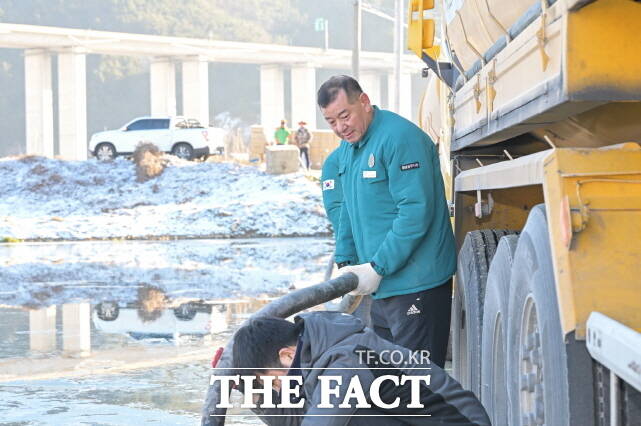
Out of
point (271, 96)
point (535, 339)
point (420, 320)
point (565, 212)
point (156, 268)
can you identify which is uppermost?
point (271, 96)

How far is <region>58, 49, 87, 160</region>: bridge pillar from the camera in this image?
65.4 m

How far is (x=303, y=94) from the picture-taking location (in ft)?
254

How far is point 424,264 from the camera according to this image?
19.2 feet

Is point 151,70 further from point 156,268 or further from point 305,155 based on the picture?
point 156,268

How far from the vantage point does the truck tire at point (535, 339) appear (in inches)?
137

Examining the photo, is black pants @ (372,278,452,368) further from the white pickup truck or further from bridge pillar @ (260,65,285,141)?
bridge pillar @ (260,65,285,141)

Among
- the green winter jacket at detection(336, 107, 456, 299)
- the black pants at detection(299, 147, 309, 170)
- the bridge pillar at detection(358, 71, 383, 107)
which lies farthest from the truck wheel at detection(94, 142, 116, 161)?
the bridge pillar at detection(358, 71, 383, 107)

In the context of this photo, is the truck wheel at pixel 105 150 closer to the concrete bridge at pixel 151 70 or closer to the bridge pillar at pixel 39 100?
the concrete bridge at pixel 151 70

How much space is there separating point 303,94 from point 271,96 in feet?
6.95

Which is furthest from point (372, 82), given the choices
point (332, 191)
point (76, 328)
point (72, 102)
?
point (332, 191)

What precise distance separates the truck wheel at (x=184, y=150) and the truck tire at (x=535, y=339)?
130 ft

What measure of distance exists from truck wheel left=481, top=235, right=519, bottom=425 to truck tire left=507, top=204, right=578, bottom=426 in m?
0.23

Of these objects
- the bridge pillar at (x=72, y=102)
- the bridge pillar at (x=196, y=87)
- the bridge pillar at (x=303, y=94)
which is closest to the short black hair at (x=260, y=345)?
the bridge pillar at (x=72, y=102)

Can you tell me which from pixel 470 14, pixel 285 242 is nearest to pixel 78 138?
pixel 285 242
